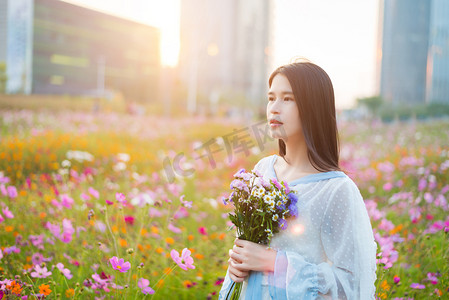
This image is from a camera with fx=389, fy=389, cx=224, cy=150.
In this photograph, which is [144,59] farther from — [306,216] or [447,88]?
[306,216]

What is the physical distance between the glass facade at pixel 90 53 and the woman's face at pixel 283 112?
1508 inches

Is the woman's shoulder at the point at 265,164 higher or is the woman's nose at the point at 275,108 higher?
the woman's nose at the point at 275,108

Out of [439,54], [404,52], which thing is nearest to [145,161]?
[439,54]

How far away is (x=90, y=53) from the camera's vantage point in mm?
40531

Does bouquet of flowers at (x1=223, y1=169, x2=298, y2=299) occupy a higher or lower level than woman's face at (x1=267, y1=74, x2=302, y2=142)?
lower

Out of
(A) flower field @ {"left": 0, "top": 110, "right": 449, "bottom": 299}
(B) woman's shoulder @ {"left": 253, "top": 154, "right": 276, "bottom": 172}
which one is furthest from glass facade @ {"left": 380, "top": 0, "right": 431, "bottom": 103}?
(B) woman's shoulder @ {"left": 253, "top": 154, "right": 276, "bottom": 172}

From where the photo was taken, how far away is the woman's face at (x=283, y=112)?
1380 millimetres

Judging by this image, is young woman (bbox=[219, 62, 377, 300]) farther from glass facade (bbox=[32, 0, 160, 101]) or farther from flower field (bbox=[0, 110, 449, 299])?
glass facade (bbox=[32, 0, 160, 101])

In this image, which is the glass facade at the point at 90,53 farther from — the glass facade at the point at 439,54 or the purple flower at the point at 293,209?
the purple flower at the point at 293,209

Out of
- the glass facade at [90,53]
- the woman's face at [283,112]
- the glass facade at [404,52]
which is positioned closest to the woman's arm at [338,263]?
the woman's face at [283,112]

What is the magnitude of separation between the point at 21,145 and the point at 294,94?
16.4 feet

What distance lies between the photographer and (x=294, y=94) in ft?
4.49

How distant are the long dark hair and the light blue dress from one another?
9cm

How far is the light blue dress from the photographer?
1237 millimetres
